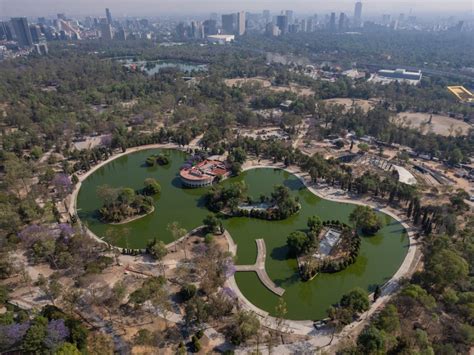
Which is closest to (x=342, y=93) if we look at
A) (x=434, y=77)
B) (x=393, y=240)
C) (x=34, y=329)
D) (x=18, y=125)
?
(x=434, y=77)

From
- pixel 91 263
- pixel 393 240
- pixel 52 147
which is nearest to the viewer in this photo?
pixel 91 263

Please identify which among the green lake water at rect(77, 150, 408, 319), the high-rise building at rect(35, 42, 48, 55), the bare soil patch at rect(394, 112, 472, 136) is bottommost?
the green lake water at rect(77, 150, 408, 319)

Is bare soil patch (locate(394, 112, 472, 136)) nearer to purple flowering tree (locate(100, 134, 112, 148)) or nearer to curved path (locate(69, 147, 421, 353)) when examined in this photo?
curved path (locate(69, 147, 421, 353))

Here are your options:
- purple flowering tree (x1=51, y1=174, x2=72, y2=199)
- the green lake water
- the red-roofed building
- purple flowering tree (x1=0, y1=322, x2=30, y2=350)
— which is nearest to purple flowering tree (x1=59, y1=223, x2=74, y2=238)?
the green lake water

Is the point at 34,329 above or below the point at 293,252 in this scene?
above

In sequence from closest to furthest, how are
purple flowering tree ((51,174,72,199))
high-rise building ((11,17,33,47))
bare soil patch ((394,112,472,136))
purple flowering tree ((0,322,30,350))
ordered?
purple flowering tree ((0,322,30,350)) < purple flowering tree ((51,174,72,199)) < bare soil patch ((394,112,472,136)) < high-rise building ((11,17,33,47))

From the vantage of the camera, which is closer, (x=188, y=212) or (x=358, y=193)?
(x=188, y=212)

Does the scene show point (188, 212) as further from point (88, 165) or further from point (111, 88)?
point (111, 88)
